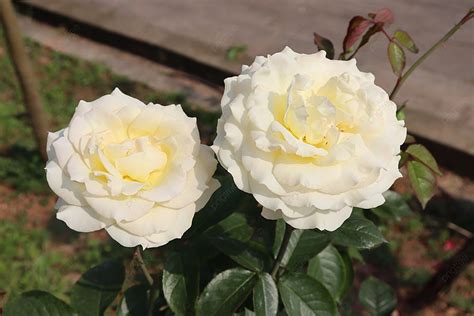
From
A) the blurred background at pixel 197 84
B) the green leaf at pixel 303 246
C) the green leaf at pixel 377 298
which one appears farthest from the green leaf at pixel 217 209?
the blurred background at pixel 197 84

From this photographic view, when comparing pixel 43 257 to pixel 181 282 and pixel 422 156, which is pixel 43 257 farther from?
pixel 422 156

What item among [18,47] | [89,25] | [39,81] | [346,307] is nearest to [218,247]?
[346,307]

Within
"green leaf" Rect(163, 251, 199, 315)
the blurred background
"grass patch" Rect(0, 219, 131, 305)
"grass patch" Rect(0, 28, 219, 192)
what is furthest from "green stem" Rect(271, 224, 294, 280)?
"grass patch" Rect(0, 28, 219, 192)

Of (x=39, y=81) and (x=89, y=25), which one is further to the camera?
(x=89, y=25)

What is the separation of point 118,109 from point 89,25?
3.51m

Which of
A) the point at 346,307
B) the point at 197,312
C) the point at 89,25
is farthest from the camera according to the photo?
the point at 89,25

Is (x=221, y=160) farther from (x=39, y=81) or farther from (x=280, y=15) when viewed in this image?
(x=280, y=15)

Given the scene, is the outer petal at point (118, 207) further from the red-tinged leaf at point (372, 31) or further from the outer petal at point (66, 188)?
the red-tinged leaf at point (372, 31)

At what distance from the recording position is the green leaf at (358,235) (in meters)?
0.98

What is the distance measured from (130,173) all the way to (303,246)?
1.50ft

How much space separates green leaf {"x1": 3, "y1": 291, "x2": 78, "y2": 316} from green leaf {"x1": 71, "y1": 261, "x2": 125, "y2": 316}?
0.06 m

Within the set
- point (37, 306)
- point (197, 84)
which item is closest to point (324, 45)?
point (37, 306)

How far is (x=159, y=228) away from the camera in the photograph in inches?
29.0

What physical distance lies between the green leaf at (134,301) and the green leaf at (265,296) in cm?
28
